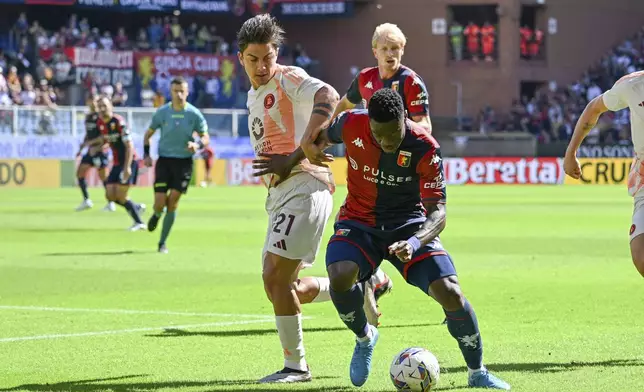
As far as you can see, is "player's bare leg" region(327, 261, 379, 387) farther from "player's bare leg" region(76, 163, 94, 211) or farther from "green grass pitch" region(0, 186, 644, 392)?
"player's bare leg" region(76, 163, 94, 211)

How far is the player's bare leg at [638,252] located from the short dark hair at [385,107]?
77.2 inches

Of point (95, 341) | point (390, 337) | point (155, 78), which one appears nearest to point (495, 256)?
point (390, 337)

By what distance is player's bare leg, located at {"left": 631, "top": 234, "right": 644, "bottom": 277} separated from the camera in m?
7.82

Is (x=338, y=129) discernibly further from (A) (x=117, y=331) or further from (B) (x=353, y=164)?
(A) (x=117, y=331)

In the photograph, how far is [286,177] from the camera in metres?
7.86

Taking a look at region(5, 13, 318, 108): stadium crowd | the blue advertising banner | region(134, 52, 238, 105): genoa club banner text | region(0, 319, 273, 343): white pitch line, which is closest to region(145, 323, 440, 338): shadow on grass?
region(0, 319, 273, 343): white pitch line

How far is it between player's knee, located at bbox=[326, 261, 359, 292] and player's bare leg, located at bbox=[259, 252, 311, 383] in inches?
20.1

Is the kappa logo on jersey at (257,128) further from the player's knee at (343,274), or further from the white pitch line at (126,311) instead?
the white pitch line at (126,311)

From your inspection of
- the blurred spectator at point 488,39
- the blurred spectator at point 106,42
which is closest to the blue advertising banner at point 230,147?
the blurred spectator at point 106,42

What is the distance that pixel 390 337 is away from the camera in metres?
9.66

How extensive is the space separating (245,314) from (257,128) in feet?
11.2

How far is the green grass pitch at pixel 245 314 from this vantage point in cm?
783

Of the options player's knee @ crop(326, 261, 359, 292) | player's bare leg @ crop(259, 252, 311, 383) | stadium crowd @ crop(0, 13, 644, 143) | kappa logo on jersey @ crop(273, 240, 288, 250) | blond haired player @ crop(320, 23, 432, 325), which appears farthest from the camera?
stadium crowd @ crop(0, 13, 644, 143)

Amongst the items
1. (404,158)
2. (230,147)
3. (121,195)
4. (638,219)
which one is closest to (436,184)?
(404,158)
